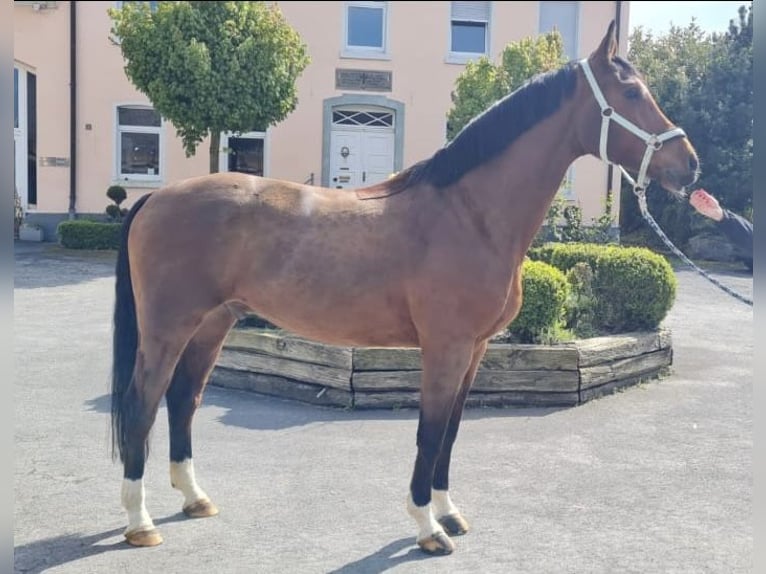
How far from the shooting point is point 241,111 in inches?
583

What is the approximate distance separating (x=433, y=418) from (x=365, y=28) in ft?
56.7

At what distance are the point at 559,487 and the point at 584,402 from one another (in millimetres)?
1856

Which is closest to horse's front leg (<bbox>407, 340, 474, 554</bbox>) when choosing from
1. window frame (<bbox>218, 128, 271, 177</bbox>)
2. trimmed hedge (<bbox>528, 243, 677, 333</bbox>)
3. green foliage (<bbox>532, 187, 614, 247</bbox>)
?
trimmed hedge (<bbox>528, 243, 677, 333</bbox>)

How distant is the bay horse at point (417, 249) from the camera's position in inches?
145

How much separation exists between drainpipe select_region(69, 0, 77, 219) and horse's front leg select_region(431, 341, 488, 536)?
16678 millimetres

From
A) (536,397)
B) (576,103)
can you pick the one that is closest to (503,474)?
(536,397)

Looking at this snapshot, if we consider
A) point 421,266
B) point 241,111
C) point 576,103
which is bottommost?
point 421,266

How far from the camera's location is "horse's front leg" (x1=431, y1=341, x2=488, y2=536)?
3965 millimetres

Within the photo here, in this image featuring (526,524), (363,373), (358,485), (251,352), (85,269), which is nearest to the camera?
(526,524)

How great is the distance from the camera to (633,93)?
3686 millimetres

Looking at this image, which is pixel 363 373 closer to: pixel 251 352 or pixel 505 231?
pixel 251 352

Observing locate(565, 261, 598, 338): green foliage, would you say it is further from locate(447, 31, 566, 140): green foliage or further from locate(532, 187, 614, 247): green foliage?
locate(447, 31, 566, 140): green foliage

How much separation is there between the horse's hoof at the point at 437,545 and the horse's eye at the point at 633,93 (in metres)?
2.29

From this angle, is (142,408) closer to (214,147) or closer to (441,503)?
(441,503)
